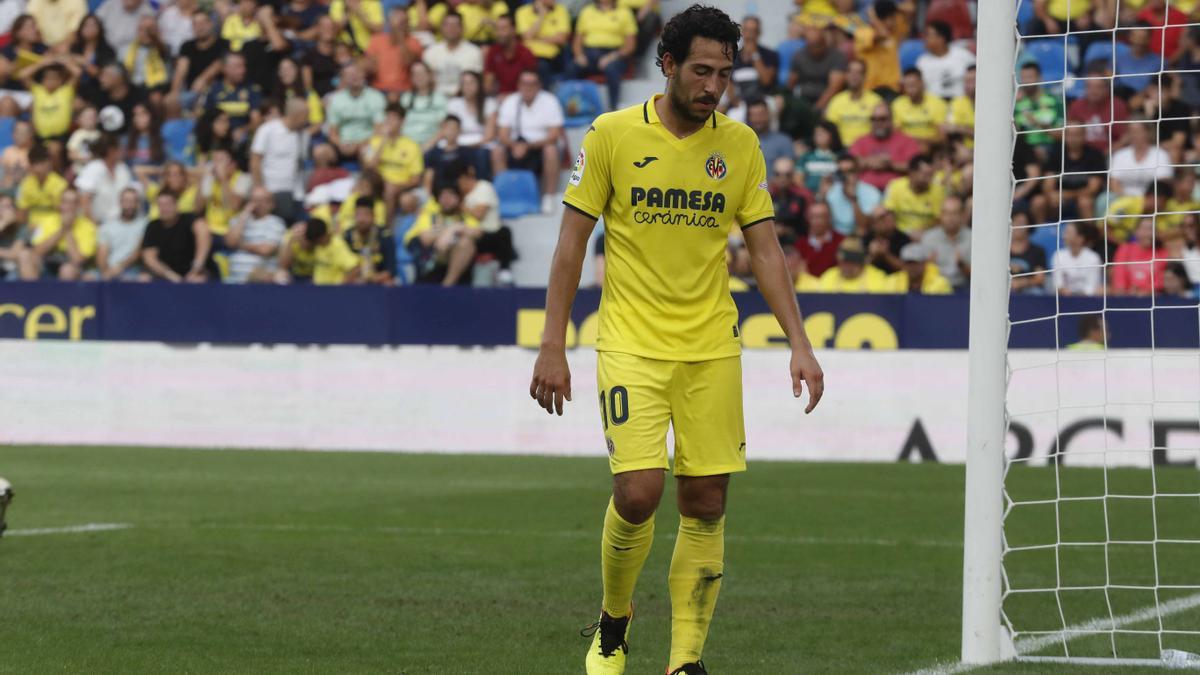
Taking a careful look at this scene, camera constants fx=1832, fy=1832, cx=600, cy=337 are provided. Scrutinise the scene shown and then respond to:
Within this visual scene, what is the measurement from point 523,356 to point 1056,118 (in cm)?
554

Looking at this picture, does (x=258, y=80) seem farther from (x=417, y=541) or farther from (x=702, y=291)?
(x=702, y=291)

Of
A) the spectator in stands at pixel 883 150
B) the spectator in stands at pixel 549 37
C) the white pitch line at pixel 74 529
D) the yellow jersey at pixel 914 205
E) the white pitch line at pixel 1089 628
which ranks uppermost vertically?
the spectator in stands at pixel 549 37

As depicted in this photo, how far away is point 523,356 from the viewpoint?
16594 millimetres

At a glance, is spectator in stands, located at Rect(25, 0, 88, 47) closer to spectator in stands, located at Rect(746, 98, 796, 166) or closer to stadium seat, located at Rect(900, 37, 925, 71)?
spectator in stands, located at Rect(746, 98, 796, 166)

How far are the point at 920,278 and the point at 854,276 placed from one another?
0.60 meters

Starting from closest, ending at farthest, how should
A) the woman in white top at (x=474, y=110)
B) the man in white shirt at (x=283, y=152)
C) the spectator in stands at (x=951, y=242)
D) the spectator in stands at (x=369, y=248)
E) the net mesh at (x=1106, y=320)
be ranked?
the net mesh at (x=1106, y=320) → the spectator in stands at (x=951, y=242) → the spectator in stands at (x=369, y=248) → the woman in white top at (x=474, y=110) → the man in white shirt at (x=283, y=152)

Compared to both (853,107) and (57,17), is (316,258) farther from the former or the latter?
(57,17)

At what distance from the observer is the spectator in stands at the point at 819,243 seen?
17219mm

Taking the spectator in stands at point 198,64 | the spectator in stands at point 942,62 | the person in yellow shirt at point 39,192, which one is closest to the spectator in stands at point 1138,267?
the spectator in stands at point 942,62

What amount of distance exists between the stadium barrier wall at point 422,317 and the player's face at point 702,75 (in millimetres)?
10097

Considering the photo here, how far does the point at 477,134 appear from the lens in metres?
20.0

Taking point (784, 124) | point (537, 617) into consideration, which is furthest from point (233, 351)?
point (537, 617)

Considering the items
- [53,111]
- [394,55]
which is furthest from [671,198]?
[53,111]

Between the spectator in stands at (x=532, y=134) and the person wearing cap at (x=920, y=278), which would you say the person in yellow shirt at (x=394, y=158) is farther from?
the person wearing cap at (x=920, y=278)
